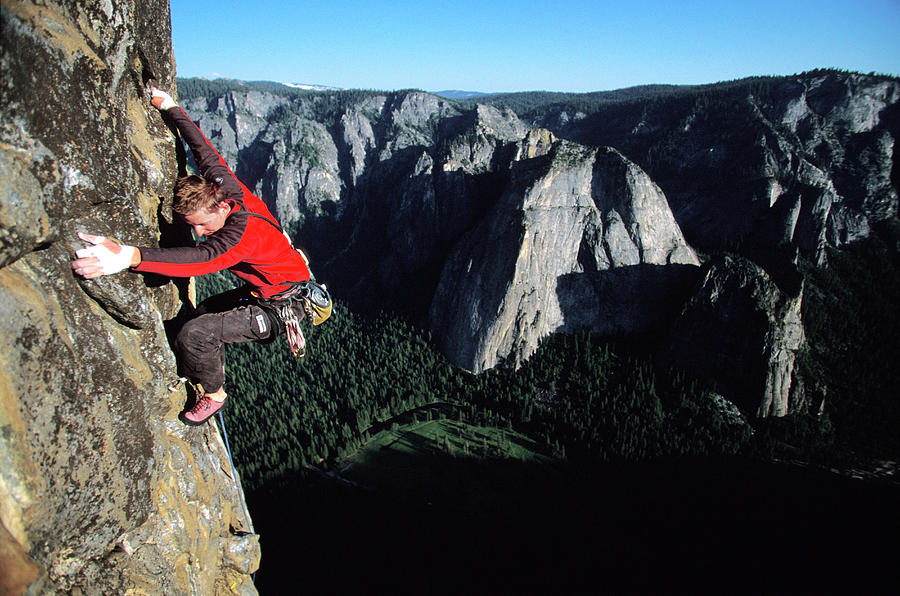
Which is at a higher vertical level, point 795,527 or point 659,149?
point 659,149

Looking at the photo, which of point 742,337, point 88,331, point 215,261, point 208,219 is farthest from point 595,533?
point 88,331

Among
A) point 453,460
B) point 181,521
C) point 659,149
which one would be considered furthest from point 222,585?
point 659,149

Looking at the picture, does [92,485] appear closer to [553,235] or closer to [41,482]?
[41,482]

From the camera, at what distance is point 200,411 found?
22.1 feet

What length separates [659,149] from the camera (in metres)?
98.3

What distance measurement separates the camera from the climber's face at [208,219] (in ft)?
20.7

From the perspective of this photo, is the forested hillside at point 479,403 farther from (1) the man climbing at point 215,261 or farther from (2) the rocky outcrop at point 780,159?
(1) the man climbing at point 215,261

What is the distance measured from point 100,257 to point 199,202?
1763 mm

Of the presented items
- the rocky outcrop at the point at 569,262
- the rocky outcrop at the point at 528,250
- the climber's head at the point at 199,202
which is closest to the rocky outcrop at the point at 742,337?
the rocky outcrop at the point at 528,250

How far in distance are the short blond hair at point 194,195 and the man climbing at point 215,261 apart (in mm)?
13

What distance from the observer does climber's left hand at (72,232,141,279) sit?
4.67m

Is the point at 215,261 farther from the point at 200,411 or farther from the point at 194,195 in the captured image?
the point at 200,411

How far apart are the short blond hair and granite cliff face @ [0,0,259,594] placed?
0.37 m

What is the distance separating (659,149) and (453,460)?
290 ft
